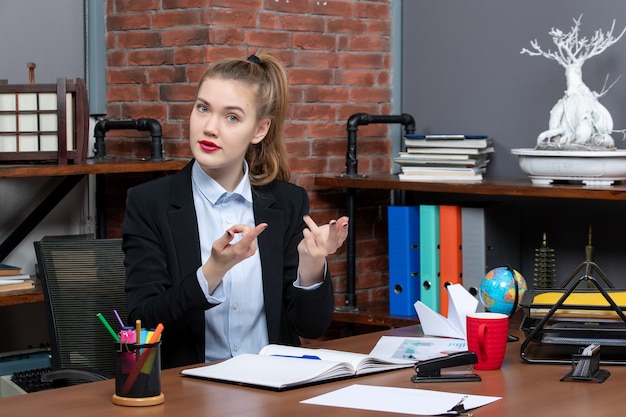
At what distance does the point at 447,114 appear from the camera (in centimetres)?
390

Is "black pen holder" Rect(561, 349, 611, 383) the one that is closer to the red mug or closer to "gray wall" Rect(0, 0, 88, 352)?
the red mug

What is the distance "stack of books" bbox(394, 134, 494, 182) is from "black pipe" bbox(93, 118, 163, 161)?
84cm

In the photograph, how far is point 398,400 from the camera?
1861mm

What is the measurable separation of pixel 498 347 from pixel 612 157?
1233 millimetres

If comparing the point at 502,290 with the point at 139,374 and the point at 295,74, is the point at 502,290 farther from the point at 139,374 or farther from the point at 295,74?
the point at 295,74

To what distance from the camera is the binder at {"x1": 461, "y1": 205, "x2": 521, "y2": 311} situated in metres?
A: 3.48

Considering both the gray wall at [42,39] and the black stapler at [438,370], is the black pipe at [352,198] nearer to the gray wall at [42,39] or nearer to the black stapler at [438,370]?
the gray wall at [42,39]

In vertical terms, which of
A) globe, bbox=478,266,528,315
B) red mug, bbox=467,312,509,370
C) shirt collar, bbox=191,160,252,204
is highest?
shirt collar, bbox=191,160,252,204

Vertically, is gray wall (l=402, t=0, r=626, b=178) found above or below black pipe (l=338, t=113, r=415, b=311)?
above

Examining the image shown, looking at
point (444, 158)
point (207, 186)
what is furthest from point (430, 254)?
point (207, 186)

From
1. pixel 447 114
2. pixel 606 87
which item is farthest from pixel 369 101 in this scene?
pixel 606 87

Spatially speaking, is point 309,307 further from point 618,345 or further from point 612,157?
point 612,157

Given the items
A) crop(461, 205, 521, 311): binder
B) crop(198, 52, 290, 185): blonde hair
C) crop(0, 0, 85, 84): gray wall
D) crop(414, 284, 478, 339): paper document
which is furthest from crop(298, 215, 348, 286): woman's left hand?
crop(0, 0, 85, 84): gray wall

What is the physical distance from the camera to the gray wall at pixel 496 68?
3480 mm
